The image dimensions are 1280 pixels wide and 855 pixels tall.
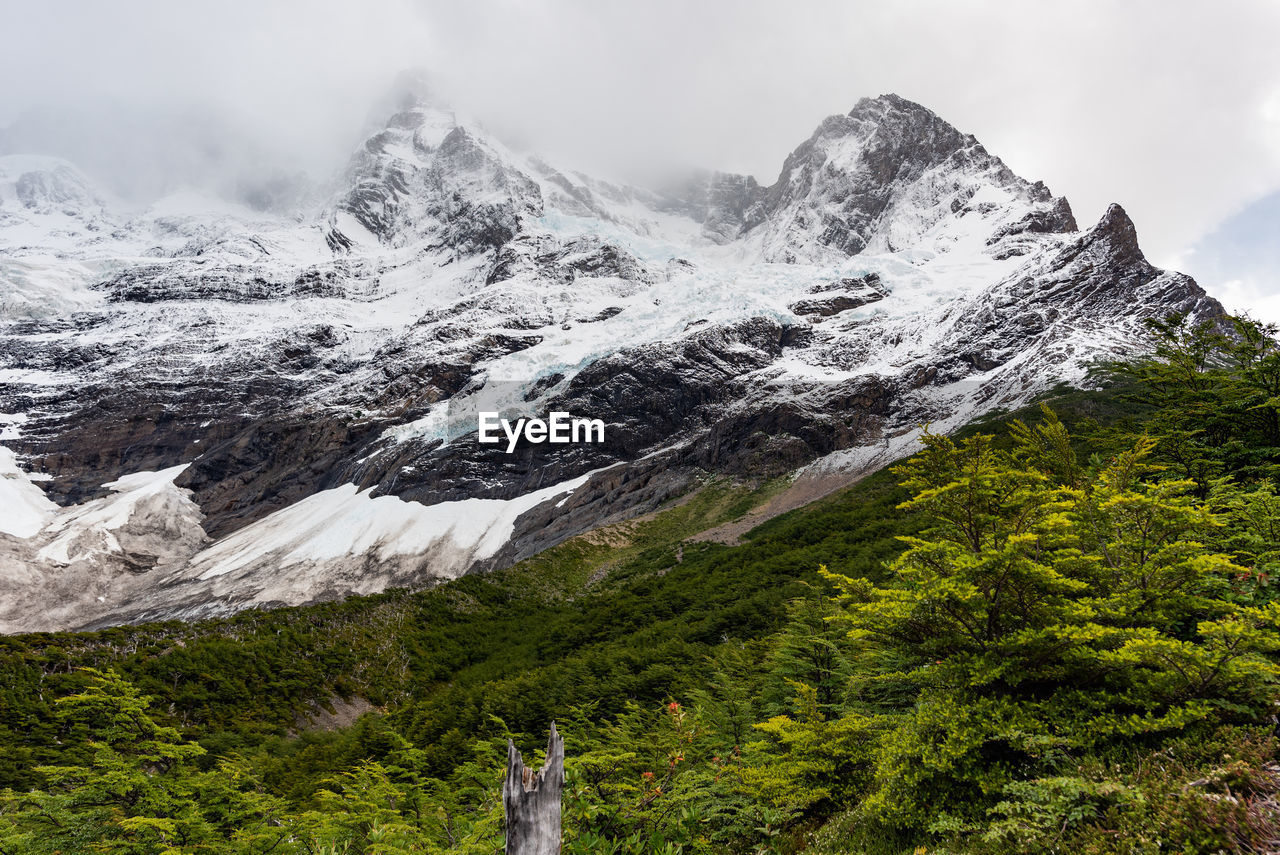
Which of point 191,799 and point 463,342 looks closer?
point 191,799

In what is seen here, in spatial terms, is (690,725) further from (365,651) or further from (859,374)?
(859,374)

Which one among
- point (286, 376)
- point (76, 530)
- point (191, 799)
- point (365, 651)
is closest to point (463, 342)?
point (286, 376)

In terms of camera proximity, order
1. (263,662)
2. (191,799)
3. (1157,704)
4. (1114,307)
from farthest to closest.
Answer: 1. (1114,307)
2. (263,662)
3. (191,799)
4. (1157,704)
